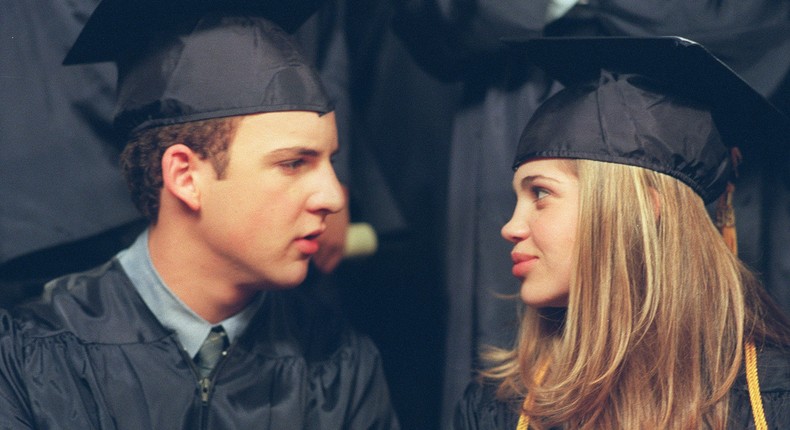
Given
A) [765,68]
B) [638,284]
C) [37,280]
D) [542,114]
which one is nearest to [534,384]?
[638,284]

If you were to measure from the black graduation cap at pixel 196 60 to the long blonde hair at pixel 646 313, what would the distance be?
48 centimetres

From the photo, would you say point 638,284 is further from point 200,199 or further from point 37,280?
point 37,280

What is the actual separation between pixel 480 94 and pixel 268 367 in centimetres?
65

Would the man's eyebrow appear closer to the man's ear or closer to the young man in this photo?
the young man

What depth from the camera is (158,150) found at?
1.71 m

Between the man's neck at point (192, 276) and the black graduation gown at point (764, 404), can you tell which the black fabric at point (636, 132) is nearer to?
the black graduation gown at point (764, 404)

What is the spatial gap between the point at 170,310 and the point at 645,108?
82cm

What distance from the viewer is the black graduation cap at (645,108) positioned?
5.26ft

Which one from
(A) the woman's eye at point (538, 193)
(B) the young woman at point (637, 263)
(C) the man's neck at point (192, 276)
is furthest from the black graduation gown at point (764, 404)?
(C) the man's neck at point (192, 276)

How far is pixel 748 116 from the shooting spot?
1710mm

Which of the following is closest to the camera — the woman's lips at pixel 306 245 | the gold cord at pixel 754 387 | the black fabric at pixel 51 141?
the gold cord at pixel 754 387

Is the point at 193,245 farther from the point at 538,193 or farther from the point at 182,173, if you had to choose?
the point at 538,193

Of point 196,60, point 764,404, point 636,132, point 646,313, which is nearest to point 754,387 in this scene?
point 764,404

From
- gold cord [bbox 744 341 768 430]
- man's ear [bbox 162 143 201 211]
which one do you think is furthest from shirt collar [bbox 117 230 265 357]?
gold cord [bbox 744 341 768 430]
